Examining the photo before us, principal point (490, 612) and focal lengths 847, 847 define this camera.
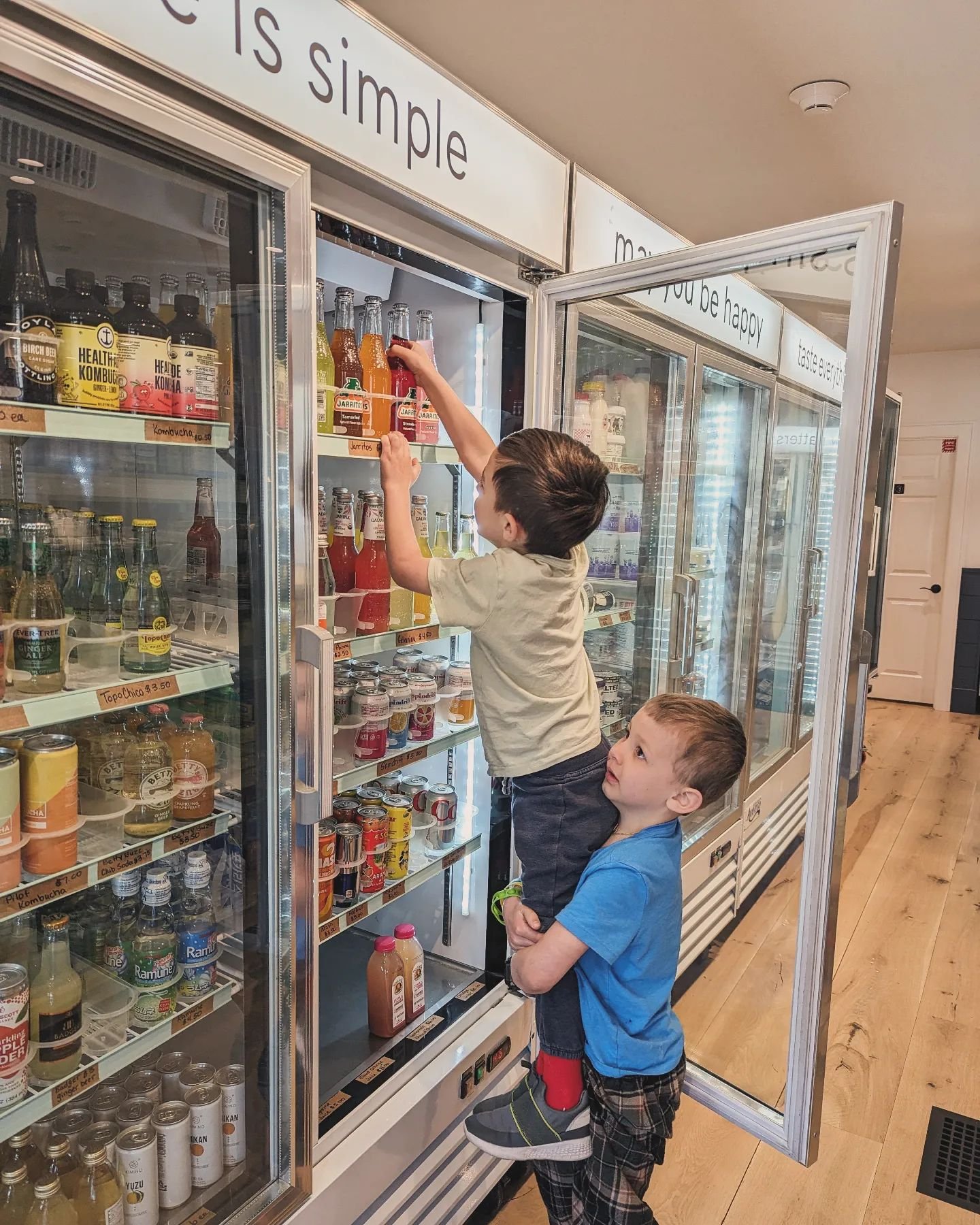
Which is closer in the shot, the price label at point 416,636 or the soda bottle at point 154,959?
the soda bottle at point 154,959

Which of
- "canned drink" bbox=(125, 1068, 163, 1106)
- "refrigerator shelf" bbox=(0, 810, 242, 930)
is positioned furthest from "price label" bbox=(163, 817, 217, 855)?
"canned drink" bbox=(125, 1068, 163, 1106)

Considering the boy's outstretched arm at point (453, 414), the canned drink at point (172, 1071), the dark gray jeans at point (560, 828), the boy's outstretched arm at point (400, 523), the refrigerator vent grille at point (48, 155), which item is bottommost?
the canned drink at point (172, 1071)

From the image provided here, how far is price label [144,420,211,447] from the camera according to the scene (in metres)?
1.23

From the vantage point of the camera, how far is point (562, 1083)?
5.10 feet

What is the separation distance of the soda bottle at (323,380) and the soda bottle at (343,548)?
23 cm

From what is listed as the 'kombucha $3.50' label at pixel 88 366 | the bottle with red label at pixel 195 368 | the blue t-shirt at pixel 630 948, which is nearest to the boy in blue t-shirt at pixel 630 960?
the blue t-shirt at pixel 630 948

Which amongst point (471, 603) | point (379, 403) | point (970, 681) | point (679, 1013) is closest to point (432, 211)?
point (379, 403)

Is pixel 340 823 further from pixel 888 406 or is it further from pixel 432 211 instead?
pixel 888 406

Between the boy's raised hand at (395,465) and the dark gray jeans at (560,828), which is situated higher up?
the boy's raised hand at (395,465)

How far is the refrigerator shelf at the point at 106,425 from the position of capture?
1.08 m

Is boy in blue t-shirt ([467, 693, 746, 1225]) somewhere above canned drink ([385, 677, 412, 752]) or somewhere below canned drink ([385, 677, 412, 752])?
below

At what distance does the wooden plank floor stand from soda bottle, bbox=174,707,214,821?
115 centimetres

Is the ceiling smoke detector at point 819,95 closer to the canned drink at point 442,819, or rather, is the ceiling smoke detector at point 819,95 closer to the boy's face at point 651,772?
the boy's face at point 651,772

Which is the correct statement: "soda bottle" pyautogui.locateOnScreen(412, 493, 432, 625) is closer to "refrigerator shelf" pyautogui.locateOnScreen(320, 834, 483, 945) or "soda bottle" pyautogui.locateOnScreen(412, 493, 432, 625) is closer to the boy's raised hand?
the boy's raised hand
